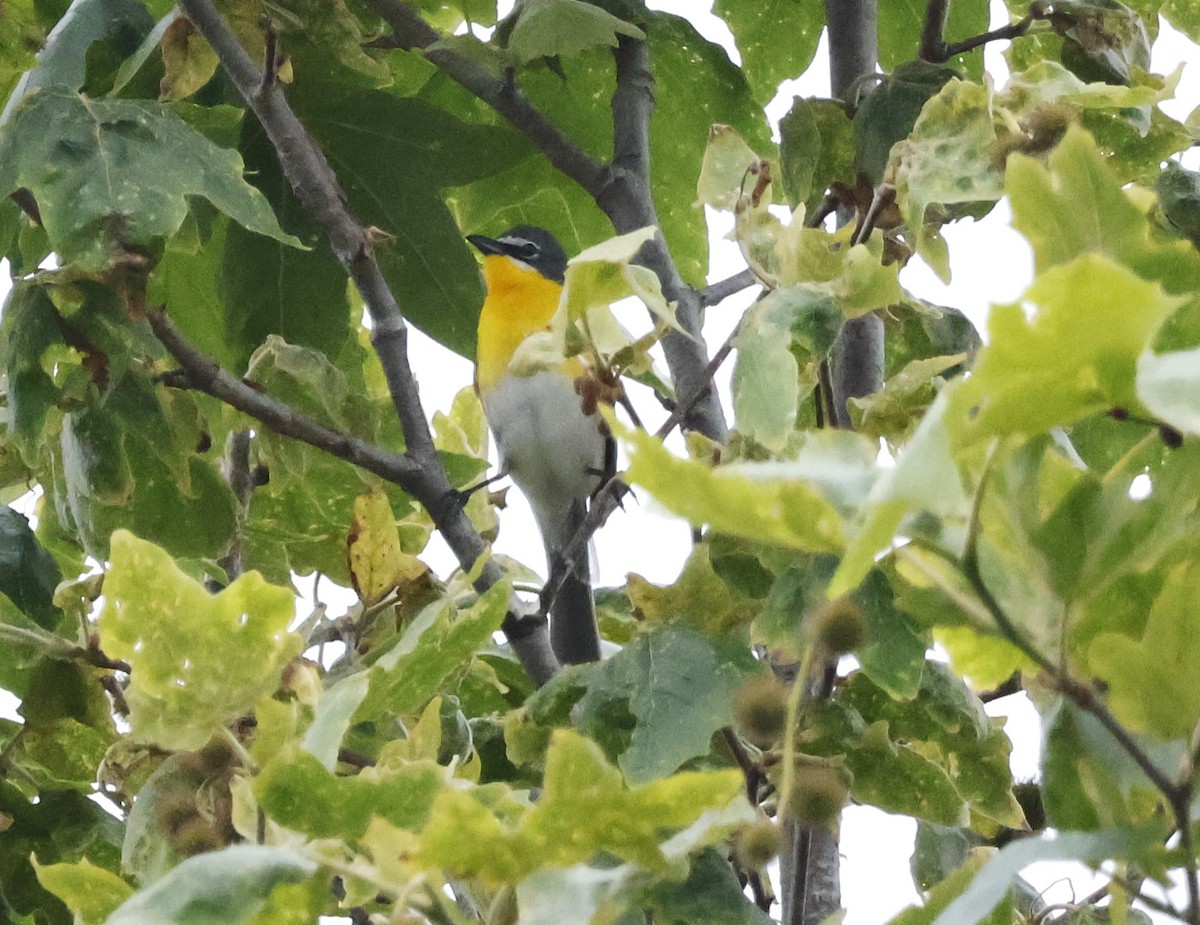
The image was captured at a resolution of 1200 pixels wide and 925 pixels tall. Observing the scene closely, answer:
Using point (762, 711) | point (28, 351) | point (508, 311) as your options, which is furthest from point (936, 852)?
point (508, 311)

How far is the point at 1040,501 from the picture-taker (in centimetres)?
63

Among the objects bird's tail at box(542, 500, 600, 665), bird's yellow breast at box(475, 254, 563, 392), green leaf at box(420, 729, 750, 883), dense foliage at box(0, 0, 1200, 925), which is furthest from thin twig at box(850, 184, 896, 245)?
bird's yellow breast at box(475, 254, 563, 392)

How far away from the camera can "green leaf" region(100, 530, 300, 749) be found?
811mm

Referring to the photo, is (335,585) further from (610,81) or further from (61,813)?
(610,81)

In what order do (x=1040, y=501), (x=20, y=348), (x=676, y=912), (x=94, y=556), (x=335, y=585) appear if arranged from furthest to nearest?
(x=335, y=585)
(x=94, y=556)
(x=20, y=348)
(x=676, y=912)
(x=1040, y=501)

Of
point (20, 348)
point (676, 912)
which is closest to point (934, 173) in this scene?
point (676, 912)

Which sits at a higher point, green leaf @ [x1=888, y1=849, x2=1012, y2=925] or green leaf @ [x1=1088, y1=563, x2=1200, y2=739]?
green leaf @ [x1=1088, y1=563, x2=1200, y2=739]

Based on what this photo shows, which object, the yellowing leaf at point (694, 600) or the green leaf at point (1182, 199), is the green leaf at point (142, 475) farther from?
the green leaf at point (1182, 199)

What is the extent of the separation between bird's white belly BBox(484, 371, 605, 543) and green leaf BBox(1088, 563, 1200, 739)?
2.67m

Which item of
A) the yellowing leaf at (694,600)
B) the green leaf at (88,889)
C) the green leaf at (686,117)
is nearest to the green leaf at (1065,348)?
the green leaf at (88,889)

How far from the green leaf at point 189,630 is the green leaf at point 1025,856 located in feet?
1.29

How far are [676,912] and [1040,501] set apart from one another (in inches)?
15.4

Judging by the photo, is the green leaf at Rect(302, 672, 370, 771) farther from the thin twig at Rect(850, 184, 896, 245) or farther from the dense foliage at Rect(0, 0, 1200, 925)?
the thin twig at Rect(850, 184, 896, 245)

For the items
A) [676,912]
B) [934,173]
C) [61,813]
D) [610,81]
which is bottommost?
[676,912]
